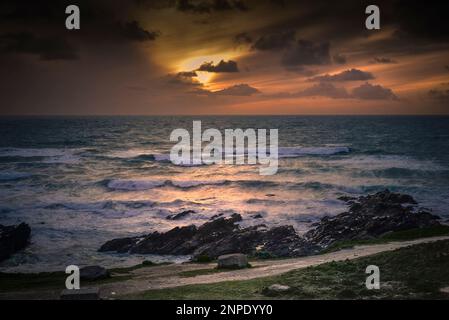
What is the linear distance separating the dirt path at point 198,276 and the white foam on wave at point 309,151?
59071 mm

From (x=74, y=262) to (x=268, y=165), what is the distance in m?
44.9

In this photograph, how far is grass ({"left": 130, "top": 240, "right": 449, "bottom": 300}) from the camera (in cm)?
1408

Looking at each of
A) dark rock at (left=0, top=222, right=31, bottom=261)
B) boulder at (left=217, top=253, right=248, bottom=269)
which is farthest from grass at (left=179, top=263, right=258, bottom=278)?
dark rock at (left=0, top=222, right=31, bottom=261)

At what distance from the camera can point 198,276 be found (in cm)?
1933

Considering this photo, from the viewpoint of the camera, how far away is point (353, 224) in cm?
3169

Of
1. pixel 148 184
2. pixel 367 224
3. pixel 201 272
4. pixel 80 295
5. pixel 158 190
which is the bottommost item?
pixel 201 272

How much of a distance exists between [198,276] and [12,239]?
54.9ft

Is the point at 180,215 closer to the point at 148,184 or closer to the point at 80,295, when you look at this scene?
the point at 148,184

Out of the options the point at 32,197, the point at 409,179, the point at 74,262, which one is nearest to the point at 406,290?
the point at 74,262

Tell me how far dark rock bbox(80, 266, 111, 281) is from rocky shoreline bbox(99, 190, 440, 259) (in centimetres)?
901

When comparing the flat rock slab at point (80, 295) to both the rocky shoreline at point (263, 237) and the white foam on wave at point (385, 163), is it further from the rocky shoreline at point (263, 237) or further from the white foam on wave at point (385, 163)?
the white foam on wave at point (385, 163)

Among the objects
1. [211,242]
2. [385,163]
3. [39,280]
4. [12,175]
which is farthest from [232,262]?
[385,163]

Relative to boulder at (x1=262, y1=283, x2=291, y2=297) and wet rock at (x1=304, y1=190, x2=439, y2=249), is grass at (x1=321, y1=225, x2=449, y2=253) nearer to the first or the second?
wet rock at (x1=304, y1=190, x2=439, y2=249)
